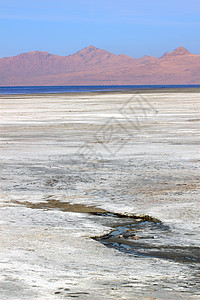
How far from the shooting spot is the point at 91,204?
8.55m

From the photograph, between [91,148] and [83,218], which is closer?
[83,218]

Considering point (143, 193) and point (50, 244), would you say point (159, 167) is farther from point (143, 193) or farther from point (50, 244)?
point (50, 244)

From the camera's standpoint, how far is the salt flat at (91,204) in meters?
5.07

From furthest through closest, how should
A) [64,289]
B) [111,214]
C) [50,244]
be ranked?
[111,214], [50,244], [64,289]

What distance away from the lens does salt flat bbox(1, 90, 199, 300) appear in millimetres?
5074

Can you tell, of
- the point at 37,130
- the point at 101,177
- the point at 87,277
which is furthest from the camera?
the point at 37,130

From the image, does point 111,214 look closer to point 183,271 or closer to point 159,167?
point 183,271

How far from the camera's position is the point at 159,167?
1186cm

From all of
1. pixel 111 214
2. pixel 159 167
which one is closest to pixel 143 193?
pixel 111 214

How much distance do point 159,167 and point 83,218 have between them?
4.52 meters

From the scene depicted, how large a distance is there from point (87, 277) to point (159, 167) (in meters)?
6.82

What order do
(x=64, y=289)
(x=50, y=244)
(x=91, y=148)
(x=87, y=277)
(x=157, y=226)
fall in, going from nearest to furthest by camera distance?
1. (x=64, y=289)
2. (x=87, y=277)
3. (x=50, y=244)
4. (x=157, y=226)
5. (x=91, y=148)

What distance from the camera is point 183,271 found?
5430 mm

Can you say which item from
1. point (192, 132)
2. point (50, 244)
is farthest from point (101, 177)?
point (192, 132)
